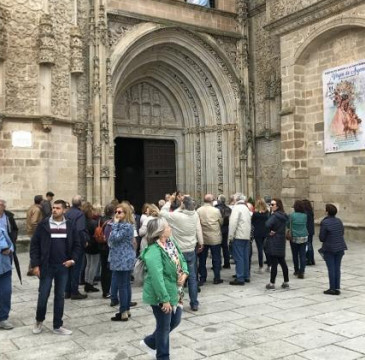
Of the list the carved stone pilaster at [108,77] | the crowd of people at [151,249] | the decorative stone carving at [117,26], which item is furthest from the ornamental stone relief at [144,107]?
the crowd of people at [151,249]

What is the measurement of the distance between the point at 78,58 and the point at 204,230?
7644 mm

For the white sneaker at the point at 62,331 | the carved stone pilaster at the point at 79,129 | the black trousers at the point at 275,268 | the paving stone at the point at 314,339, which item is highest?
the carved stone pilaster at the point at 79,129

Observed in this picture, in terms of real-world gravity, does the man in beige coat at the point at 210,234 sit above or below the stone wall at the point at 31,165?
below

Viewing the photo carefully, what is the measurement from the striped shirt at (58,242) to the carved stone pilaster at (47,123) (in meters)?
7.57

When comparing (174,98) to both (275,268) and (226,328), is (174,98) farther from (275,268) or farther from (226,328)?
(226,328)

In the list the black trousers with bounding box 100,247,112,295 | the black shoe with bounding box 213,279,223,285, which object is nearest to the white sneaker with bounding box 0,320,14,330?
the black trousers with bounding box 100,247,112,295

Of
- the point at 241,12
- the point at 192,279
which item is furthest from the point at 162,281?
the point at 241,12

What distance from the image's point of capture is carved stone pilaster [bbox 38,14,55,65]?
12.2m

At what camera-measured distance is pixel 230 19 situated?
16688 millimetres

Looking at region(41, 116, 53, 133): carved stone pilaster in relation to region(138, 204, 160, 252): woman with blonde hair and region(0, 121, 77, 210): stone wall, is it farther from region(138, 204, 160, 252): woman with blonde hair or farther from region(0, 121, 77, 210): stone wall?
region(138, 204, 160, 252): woman with blonde hair

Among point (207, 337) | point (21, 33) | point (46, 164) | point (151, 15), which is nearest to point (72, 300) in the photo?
point (207, 337)

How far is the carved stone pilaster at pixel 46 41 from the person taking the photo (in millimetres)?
12211

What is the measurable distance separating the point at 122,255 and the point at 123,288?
1.35ft

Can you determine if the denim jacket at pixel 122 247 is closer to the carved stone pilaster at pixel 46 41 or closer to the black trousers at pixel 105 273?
the black trousers at pixel 105 273
